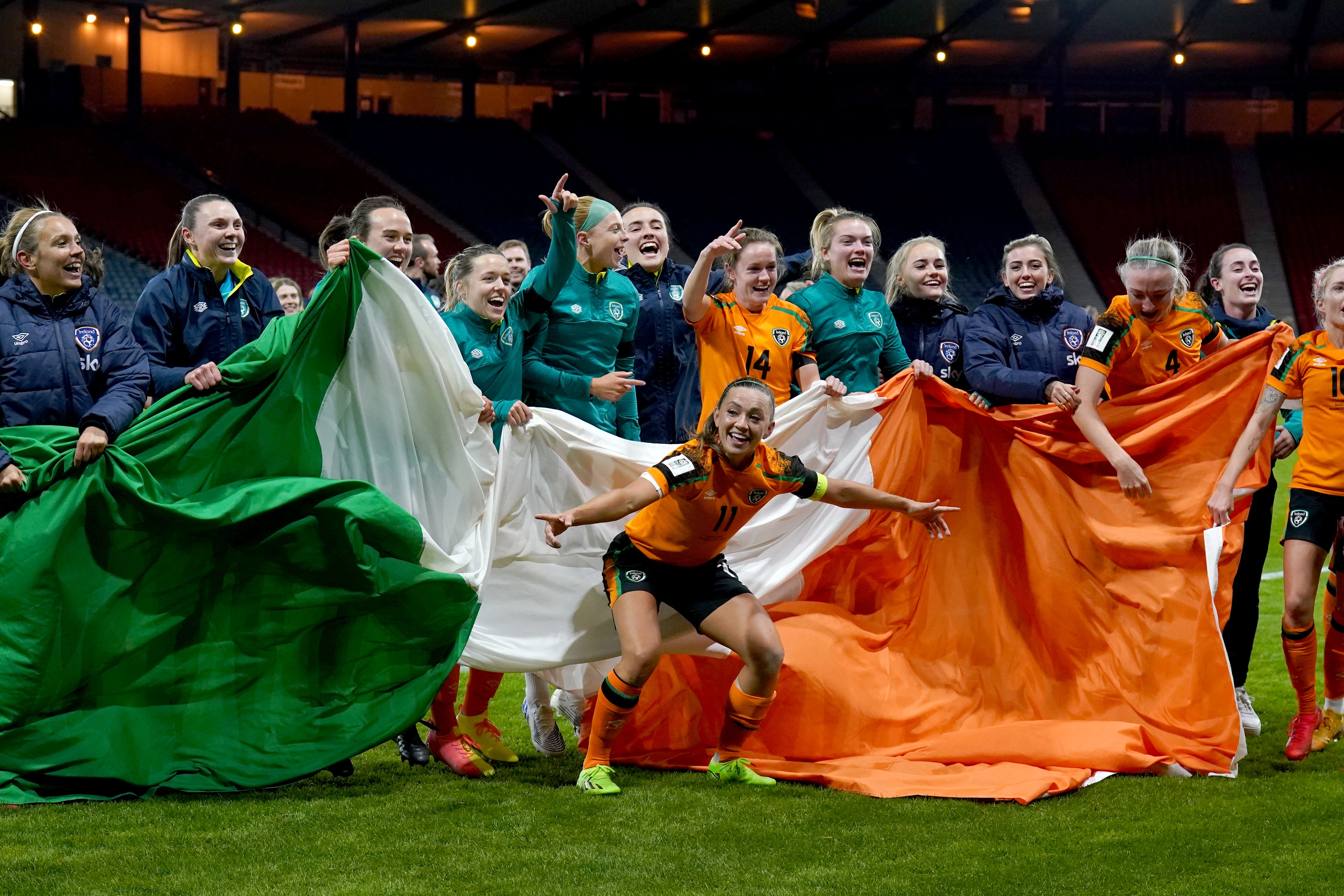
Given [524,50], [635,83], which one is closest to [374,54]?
[524,50]

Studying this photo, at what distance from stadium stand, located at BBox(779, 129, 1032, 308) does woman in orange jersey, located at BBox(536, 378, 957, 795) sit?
19936mm

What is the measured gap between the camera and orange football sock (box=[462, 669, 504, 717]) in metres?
5.15

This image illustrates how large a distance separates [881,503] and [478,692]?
1.65 metres

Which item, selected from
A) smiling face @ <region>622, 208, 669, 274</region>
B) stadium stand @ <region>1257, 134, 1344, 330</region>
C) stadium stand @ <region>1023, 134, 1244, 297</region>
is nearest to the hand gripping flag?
smiling face @ <region>622, 208, 669, 274</region>

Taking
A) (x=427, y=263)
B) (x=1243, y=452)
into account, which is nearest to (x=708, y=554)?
(x=1243, y=452)

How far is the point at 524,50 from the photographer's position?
27.7 metres

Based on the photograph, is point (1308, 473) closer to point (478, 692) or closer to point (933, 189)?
point (478, 692)

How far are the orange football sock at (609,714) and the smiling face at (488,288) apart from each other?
4.97ft

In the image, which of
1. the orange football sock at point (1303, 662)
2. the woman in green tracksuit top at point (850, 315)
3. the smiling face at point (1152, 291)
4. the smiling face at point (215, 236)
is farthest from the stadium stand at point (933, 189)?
the smiling face at point (215, 236)

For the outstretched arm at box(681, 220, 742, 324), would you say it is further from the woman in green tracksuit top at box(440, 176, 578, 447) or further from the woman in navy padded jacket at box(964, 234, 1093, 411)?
the woman in navy padded jacket at box(964, 234, 1093, 411)

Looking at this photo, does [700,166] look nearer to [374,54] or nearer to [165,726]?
[374,54]

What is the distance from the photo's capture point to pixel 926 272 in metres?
6.05

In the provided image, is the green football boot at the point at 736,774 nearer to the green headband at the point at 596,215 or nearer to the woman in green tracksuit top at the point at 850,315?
the woman in green tracksuit top at the point at 850,315

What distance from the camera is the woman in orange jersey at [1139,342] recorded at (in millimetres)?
5137
